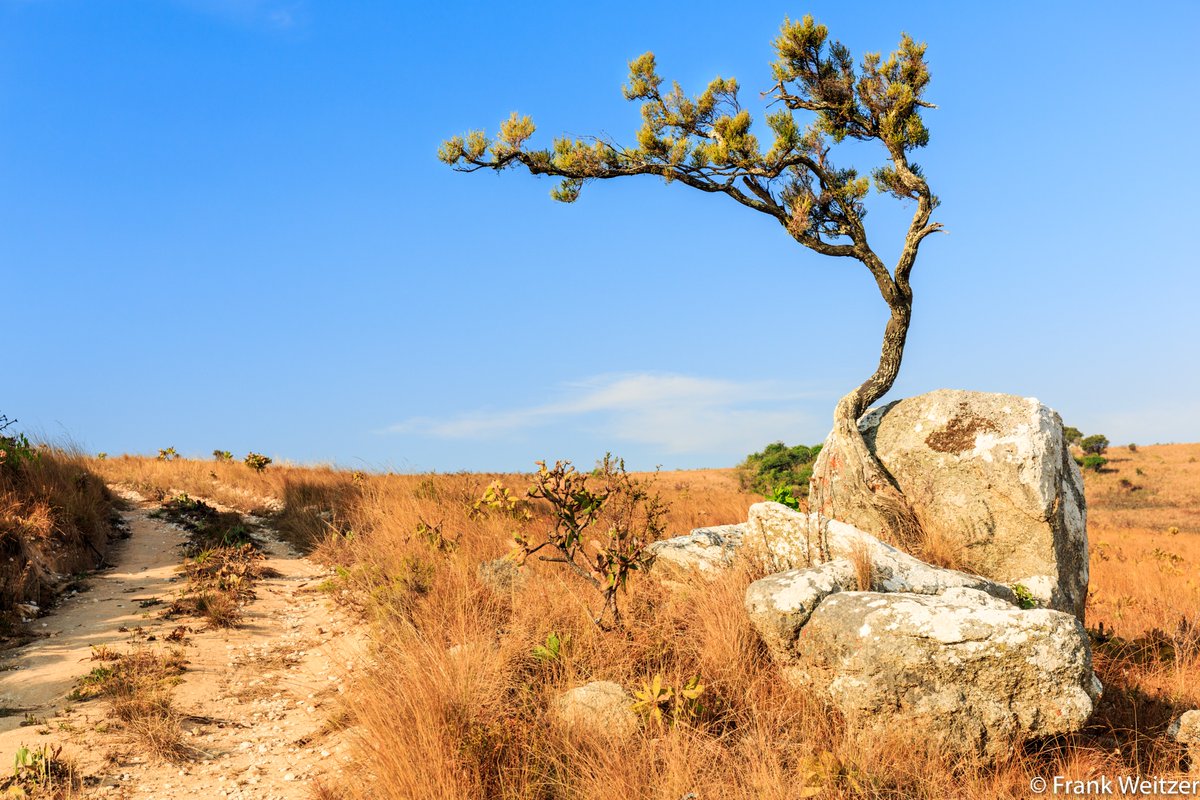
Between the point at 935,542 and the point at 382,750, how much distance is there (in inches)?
252

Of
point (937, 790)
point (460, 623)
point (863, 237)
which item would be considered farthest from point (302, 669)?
point (863, 237)

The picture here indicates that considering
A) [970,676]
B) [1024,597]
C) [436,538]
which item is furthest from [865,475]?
[436,538]

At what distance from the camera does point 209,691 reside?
742 cm

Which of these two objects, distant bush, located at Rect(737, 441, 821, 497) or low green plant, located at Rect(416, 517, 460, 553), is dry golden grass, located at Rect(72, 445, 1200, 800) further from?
distant bush, located at Rect(737, 441, 821, 497)

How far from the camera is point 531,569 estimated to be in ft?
28.7

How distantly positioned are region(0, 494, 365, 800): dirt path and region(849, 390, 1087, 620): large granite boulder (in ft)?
21.4

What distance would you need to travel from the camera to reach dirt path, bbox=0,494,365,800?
5914mm

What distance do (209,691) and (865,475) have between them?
7344 mm

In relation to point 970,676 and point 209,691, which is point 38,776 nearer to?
point 209,691

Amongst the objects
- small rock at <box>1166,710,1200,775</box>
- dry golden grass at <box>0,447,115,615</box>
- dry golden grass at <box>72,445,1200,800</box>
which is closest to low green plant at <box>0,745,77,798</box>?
dry golden grass at <box>72,445,1200,800</box>

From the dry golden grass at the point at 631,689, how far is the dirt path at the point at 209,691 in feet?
1.81

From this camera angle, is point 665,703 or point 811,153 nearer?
point 665,703

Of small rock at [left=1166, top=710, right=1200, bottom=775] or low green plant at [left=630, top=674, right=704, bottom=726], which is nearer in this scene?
low green plant at [left=630, top=674, right=704, bottom=726]

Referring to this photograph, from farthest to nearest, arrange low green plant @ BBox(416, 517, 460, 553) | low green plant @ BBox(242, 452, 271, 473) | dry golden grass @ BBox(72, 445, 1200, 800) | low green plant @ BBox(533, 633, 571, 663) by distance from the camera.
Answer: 1. low green plant @ BBox(242, 452, 271, 473)
2. low green plant @ BBox(416, 517, 460, 553)
3. low green plant @ BBox(533, 633, 571, 663)
4. dry golden grass @ BBox(72, 445, 1200, 800)
